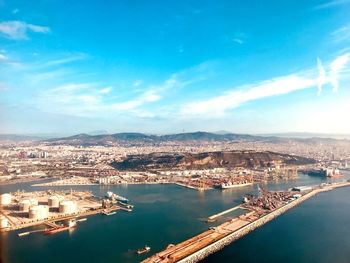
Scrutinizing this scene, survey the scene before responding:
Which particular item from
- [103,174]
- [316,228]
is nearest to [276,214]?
[316,228]

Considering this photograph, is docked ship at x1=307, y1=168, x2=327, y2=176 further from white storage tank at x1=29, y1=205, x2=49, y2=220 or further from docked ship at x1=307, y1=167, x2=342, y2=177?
white storage tank at x1=29, y1=205, x2=49, y2=220

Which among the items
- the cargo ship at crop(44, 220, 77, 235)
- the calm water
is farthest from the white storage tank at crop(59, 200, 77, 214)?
the cargo ship at crop(44, 220, 77, 235)

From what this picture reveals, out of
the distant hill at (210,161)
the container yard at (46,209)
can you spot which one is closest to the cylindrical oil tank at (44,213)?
the container yard at (46,209)

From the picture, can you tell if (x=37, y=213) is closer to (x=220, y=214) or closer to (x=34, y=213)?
(x=34, y=213)

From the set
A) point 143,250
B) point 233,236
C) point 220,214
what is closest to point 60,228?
point 143,250

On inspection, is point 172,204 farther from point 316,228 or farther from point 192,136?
point 192,136
